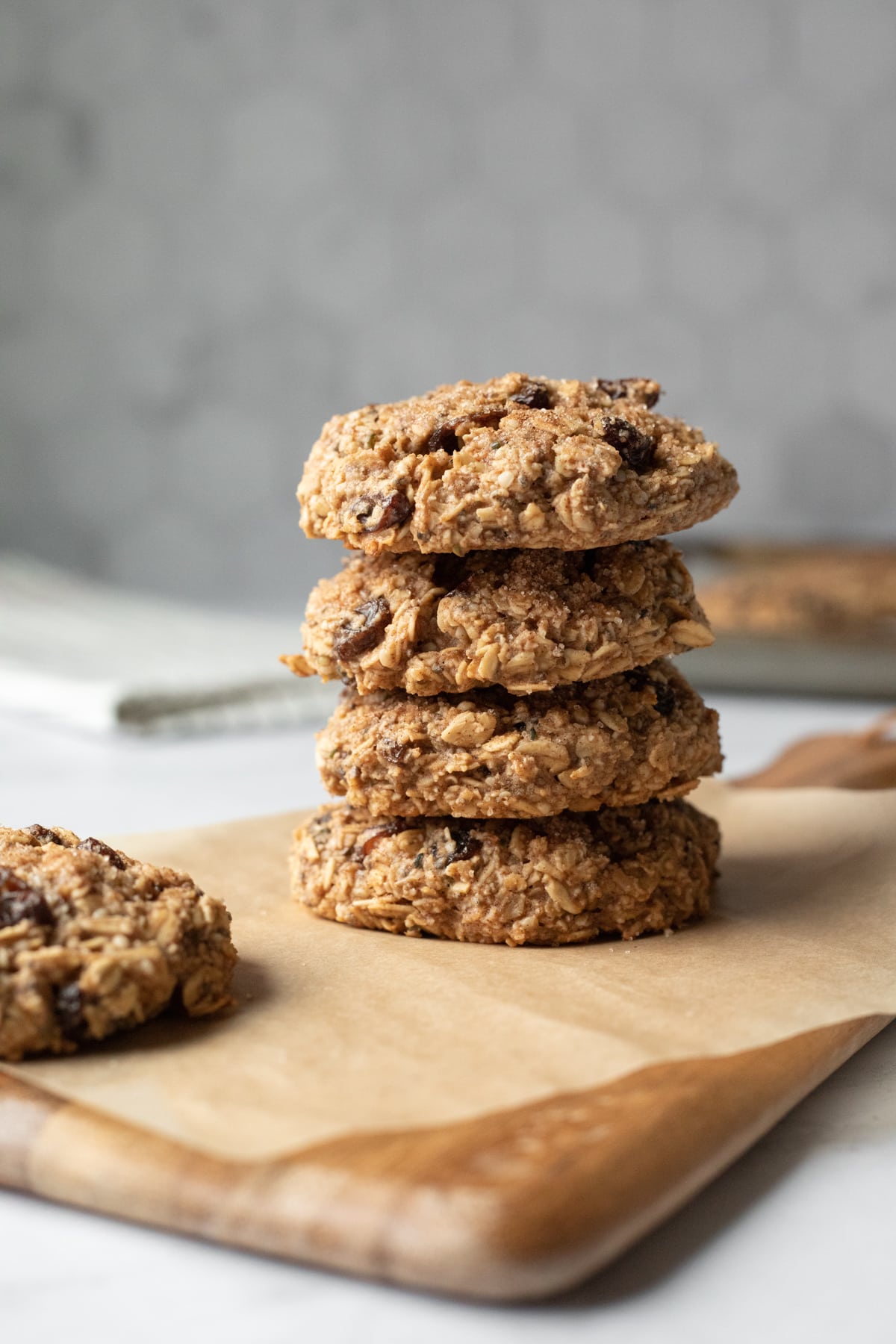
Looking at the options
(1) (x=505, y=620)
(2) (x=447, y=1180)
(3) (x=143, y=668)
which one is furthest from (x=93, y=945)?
(3) (x=143, y=668)

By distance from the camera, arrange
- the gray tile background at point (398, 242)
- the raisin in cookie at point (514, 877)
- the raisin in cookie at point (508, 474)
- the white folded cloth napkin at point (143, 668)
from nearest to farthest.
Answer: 1. the raisin in cookie at point (508, 474)
2. the raisin in cookie at point (514, 877)
3. the white folded cloth napkin at point (143, 668)
4. the gray tile background at point (398, 242)

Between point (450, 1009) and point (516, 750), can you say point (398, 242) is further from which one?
point (450, 1009)

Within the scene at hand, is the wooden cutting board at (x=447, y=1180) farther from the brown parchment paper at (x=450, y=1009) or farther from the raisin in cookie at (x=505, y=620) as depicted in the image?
the raisin in cookie at (x=505, y=620)

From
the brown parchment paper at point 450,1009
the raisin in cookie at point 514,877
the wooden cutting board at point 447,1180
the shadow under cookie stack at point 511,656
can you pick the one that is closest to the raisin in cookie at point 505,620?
Result: the shadow under cookie stack at point 511,656

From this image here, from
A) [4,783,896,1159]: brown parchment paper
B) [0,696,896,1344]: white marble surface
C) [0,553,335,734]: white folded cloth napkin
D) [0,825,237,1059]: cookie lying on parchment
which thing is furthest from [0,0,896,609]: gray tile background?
[0,696,896,1344]: white marble surface

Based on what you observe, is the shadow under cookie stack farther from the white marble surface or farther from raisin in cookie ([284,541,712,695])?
the white marble surface

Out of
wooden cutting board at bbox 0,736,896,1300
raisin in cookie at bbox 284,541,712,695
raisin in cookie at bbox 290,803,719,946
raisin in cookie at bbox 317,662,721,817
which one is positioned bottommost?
wooden cutting board at bbox 0,736,896,1300
